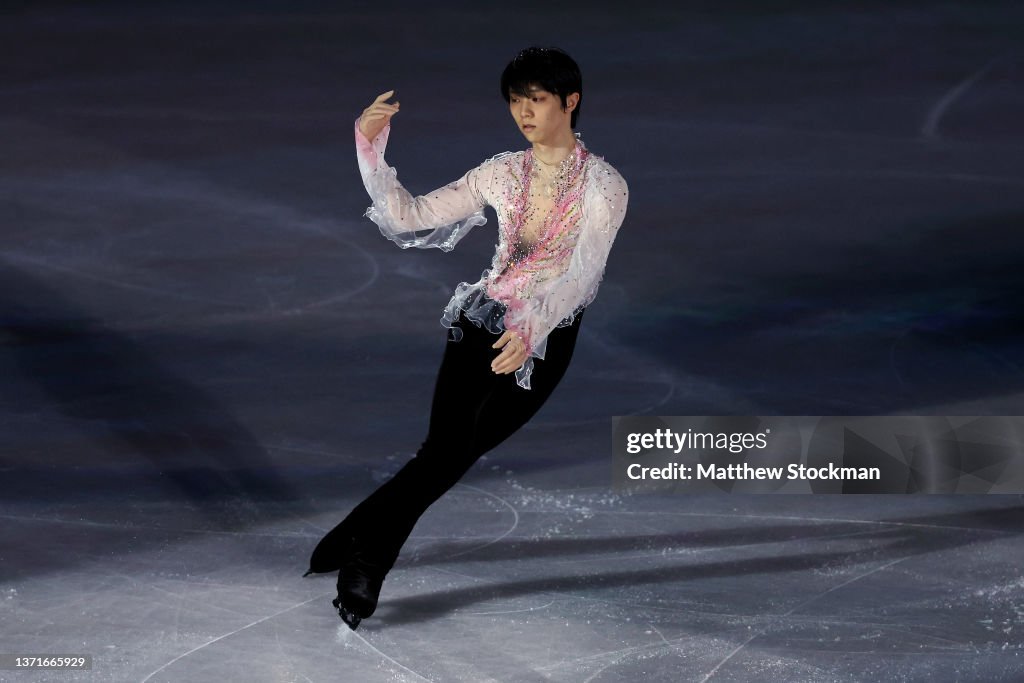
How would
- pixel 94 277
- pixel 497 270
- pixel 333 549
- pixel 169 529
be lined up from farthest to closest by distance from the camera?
pixel 94 277, pixel 169 529, pixel 333 549, pixel 497 270

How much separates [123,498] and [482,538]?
1.35 m

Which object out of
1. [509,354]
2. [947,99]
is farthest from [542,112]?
[947,99]

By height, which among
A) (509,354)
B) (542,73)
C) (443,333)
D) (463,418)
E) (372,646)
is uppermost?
(542,73)

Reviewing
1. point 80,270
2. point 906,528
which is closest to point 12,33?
point 80,270

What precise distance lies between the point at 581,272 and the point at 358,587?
1153 millimetres

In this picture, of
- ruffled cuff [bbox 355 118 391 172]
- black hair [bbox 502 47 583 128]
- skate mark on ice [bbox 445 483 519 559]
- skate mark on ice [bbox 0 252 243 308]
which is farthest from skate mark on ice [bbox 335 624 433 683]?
skate mark on ice [bbox 0 252 243 308]

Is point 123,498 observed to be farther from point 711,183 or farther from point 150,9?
point 150,9

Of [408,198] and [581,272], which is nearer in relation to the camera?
[581,272]

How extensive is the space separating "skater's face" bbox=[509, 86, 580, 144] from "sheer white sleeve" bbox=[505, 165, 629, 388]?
187mm

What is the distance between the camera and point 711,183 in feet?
35.6

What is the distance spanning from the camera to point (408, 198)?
5770 millimetres

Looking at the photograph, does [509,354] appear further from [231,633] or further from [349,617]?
[231,633]

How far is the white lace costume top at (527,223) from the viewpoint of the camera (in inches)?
215

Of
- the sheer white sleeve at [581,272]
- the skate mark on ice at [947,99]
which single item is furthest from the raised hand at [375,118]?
the skate mark on ice at [947,99]
